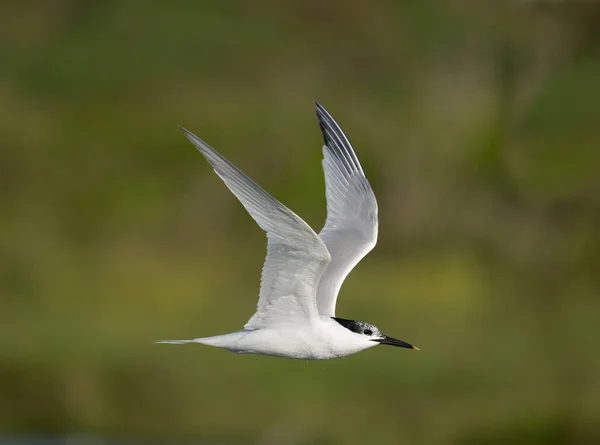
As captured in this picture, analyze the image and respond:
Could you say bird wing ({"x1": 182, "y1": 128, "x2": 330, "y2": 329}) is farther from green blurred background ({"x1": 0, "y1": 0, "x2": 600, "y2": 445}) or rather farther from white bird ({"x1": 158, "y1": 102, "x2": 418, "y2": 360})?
green blurred background ({"x1": 0, "y1": 0, "x2": 600, "y2": 445})

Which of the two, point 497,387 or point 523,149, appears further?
point 523,149

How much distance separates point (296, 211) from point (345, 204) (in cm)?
926

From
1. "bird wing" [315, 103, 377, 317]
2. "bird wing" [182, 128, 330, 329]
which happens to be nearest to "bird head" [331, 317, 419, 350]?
"bird wing" [182, 128, 330, 329]

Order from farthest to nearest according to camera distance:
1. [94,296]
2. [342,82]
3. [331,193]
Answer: [342,82] < [94,296] < [331,193]

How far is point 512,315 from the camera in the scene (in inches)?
691

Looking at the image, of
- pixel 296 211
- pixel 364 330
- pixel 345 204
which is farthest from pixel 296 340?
pixel 296 211

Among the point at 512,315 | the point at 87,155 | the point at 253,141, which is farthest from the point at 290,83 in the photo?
the point at 512,315

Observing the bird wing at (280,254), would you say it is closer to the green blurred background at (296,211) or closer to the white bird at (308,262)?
the white bird at (308,262)

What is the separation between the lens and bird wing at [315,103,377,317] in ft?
27.2

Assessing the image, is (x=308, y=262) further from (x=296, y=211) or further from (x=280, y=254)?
(x=296, y=211)

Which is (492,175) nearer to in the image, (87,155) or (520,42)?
(520,42)

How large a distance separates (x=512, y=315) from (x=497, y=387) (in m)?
2.87

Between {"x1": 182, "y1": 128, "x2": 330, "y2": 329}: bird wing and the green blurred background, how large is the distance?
597cm

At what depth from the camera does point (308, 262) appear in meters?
7.13
